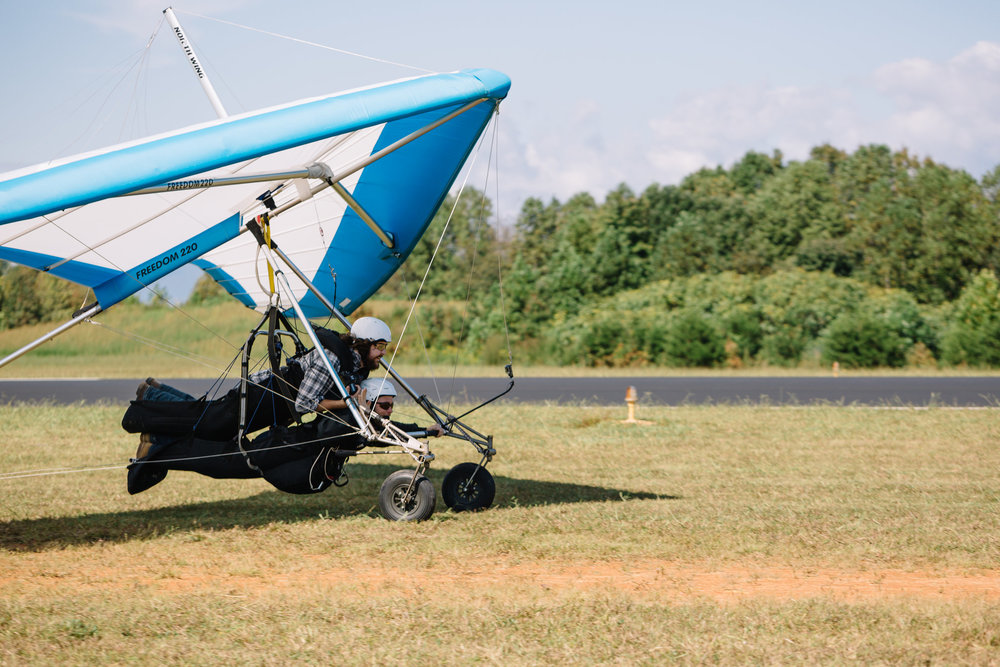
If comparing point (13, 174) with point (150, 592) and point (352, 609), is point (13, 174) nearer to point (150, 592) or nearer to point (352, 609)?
point (150, 592)

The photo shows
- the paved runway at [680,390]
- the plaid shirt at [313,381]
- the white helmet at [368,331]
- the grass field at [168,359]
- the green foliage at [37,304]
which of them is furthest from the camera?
the grass field at [168,359]

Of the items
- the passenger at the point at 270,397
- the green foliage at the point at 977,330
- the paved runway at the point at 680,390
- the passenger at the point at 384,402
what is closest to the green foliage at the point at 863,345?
the green foliage at the point at 977,330

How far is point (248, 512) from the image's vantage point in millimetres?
9461

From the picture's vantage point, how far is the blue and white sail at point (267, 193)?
22.5ft

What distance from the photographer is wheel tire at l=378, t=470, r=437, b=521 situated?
8.52 meters

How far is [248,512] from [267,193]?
311 cm

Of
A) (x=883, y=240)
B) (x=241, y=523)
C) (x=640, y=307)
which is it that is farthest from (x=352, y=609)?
(x=883, y=240)

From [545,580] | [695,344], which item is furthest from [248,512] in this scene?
[695,344]

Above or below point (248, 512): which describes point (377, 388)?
above

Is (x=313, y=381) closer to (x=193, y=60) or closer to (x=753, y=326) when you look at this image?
(x=193, y=60)

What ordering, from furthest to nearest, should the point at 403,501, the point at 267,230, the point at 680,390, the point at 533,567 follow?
the point at 680,390 < the point at 267,230 < the point at 403,501 < the point at 533,567

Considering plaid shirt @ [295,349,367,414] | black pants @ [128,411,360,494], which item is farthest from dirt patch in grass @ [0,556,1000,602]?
plaid shirt @ [295,349,367,414]

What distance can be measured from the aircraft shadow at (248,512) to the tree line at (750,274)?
48.5 feet

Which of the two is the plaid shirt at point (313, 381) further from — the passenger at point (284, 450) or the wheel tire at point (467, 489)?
the wheel tire at point (467, 489)
